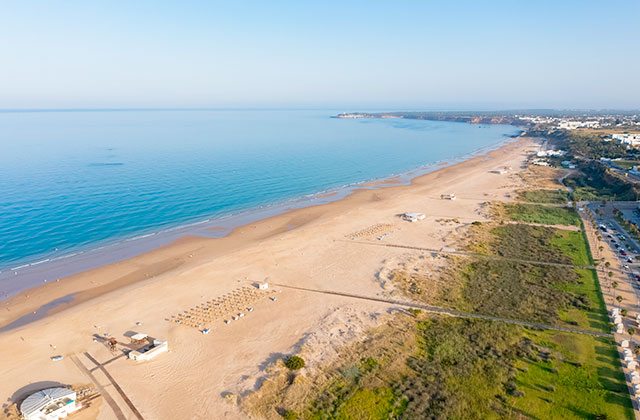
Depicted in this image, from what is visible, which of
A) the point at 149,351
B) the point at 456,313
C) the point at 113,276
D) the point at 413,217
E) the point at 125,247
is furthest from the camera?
the point at 413,217

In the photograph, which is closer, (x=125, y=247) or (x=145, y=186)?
(x=125, y=247)

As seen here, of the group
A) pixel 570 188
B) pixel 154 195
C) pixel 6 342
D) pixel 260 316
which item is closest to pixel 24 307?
pixel 6 342

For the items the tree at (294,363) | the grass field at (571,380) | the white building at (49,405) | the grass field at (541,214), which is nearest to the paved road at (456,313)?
the grass field at (571,380)

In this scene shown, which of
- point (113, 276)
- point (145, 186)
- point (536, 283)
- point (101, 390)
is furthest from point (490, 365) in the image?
point (145, 186)

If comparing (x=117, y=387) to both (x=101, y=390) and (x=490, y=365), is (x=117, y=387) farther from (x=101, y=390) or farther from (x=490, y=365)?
(x=490, y=365)

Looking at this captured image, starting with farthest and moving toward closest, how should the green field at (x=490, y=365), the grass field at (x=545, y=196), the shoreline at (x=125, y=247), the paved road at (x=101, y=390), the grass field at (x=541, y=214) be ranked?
the grass field at (x=545, y=196) < the grass field at (x=541, y=214) < the shoreline at (x=125, y=247) < the paved road at (x=101, y=390) < the green field at (x=490, y=365)

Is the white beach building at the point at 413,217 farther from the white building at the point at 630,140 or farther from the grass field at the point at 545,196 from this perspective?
the white building at the point at 630,140

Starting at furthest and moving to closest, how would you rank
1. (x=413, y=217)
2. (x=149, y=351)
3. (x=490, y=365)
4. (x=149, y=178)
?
(x=149, y=178) < (x=413, y=217) < (x=149, y=351) < (x=490, y=365)
